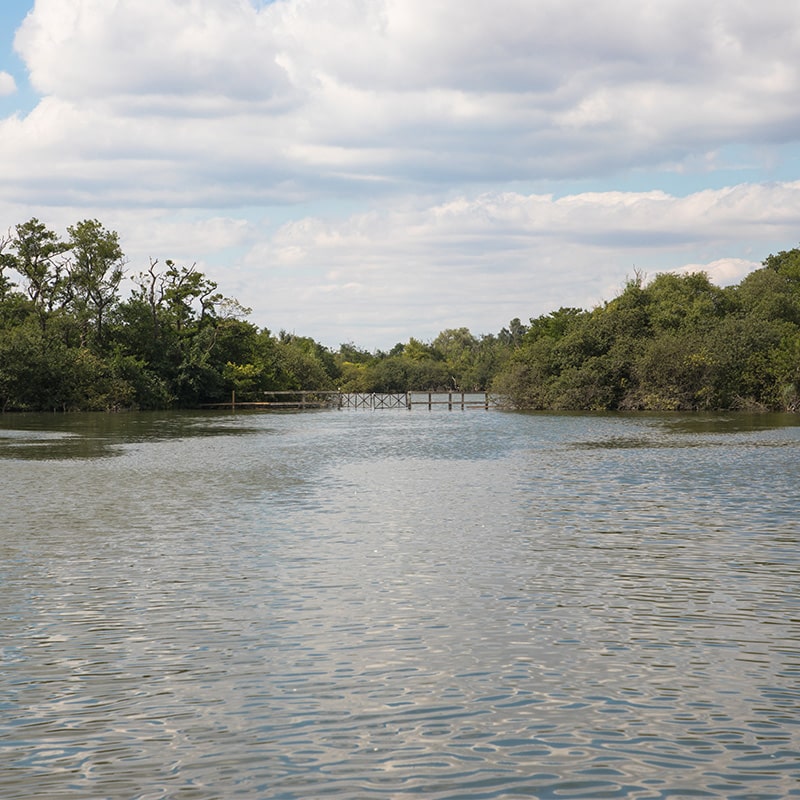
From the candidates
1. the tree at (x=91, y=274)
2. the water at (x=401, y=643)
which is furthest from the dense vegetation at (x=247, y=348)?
the water at (x=401, y=643)

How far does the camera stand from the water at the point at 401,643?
8.17 metres

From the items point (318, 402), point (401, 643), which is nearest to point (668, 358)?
point (318, 402)

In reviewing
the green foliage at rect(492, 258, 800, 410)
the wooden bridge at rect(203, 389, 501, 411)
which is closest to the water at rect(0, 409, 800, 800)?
the green foliage at rect(492, 258, 800, 410)

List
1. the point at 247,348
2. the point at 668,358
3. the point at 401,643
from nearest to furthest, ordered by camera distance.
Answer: the point at 401,643, the point at 668,358, the point at 247,348

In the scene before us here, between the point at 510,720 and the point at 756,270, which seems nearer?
the point at 510,720

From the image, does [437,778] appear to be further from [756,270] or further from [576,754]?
[756,270]

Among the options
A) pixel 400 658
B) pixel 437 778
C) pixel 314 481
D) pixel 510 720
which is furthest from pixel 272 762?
pixel 314 481

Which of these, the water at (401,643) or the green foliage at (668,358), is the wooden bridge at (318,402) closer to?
the green foliage at (668,358)

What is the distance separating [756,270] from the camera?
13900 cm

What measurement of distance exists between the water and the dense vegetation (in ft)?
199

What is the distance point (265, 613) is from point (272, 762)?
209 inches

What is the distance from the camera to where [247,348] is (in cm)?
11638

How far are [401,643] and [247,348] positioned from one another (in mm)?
106207

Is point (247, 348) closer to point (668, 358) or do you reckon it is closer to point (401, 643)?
point (668, 358)
